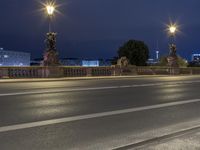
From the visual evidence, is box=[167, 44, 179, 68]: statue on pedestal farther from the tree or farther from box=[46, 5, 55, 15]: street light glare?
the tree

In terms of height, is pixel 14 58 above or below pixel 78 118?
above

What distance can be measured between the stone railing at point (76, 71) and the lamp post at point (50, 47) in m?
0.73

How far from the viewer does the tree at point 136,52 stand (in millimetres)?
82625

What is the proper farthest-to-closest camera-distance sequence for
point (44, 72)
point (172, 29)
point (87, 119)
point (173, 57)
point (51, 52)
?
point (173, 57)
point (172, 29)
point (51, 52)
point (44, 72)
point (87, 119)

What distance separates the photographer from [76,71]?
40938 mm

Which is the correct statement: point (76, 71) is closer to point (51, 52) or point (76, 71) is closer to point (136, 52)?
point (51, 52)

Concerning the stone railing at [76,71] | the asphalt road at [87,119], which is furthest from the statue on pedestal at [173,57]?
the asphalt road at [87,119]

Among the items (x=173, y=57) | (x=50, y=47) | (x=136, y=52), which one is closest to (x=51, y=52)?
(x=50, y=47)

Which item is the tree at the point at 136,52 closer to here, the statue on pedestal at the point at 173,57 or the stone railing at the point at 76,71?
the statue on pedestal at the point at 173,57

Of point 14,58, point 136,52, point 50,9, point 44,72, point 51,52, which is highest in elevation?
point 50,9

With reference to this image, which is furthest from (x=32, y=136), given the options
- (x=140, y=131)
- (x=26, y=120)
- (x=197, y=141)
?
(x=197, y=141)

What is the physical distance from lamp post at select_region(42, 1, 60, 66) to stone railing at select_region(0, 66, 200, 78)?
73cm

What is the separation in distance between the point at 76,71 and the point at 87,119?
96.4ft

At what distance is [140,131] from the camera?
33.7 feet
